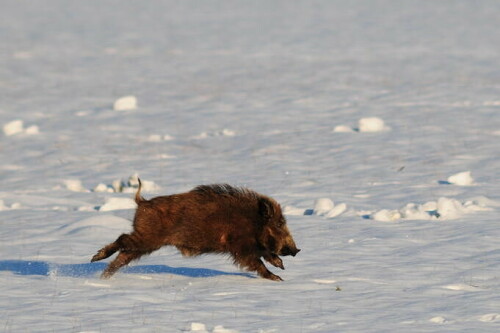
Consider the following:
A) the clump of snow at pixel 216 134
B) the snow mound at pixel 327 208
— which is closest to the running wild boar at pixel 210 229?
the snow mound at pixel 327 208

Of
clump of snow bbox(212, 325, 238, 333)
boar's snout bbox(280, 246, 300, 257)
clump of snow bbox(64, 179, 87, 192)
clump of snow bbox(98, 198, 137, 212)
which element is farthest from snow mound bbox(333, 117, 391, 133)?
clump of snow bbox(212, 325, 238, 333)

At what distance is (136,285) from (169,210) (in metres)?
0.75

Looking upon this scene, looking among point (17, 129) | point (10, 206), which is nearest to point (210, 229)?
point (10, 206)

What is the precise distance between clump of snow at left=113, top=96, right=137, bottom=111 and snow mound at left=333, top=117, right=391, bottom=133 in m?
6.25

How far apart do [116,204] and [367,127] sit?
7.48m

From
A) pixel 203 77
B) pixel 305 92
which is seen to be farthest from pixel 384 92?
pixel 203 77

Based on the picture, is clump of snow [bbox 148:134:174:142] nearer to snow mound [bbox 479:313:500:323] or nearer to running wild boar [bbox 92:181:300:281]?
running wild boar [bbox 92:181:300:281]

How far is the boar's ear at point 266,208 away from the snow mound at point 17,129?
498 inches

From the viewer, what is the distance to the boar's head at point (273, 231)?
8.83 metres

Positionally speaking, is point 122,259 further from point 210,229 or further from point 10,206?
point 10,206

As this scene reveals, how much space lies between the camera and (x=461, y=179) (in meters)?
14.2

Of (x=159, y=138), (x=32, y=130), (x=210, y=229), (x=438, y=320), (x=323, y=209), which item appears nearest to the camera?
(x=438, y=320)

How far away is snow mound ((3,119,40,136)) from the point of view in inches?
808

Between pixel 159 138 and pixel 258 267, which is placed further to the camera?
pixel 159 138
